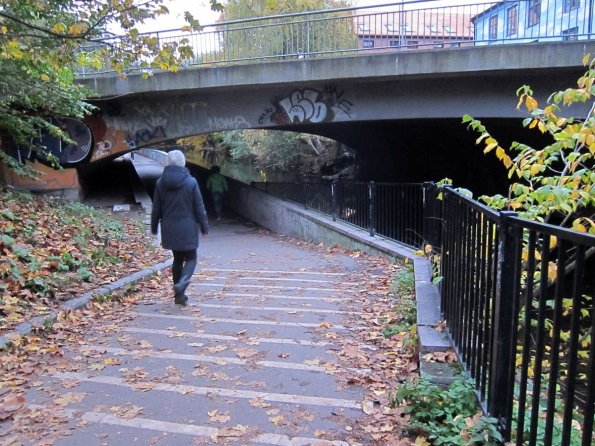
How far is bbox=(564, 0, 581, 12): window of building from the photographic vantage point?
10164 millimetres

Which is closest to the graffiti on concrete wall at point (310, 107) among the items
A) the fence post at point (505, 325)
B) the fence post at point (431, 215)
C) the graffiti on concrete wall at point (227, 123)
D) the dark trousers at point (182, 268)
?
the graffiti on concrete wall at point (227, 123)

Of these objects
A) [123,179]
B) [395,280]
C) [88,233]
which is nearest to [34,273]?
[88,233]

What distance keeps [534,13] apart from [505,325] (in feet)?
35.5

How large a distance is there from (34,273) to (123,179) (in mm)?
16711

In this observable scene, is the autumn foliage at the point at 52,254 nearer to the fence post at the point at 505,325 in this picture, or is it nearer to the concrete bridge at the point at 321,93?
the fence post at the point at 505,325

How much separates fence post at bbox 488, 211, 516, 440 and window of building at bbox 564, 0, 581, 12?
10.1 m

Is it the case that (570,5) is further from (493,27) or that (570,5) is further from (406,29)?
(406,29)

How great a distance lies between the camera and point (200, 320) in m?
5.27

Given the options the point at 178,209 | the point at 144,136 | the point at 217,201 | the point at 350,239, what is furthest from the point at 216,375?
the point at 217,201

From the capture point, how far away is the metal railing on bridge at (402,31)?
10602 mm

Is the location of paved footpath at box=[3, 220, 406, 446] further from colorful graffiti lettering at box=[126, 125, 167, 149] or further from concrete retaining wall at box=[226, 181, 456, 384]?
colorful graffiti lettering at box=[126, 125, 167, 149]

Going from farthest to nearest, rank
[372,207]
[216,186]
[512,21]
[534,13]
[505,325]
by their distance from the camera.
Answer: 1. [216,186]
2. [512,21]
3. [534,13]
4. [372,207]
5. [505,325]

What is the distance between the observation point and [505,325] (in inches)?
97.0

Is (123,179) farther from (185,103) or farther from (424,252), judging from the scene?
(424,252)
